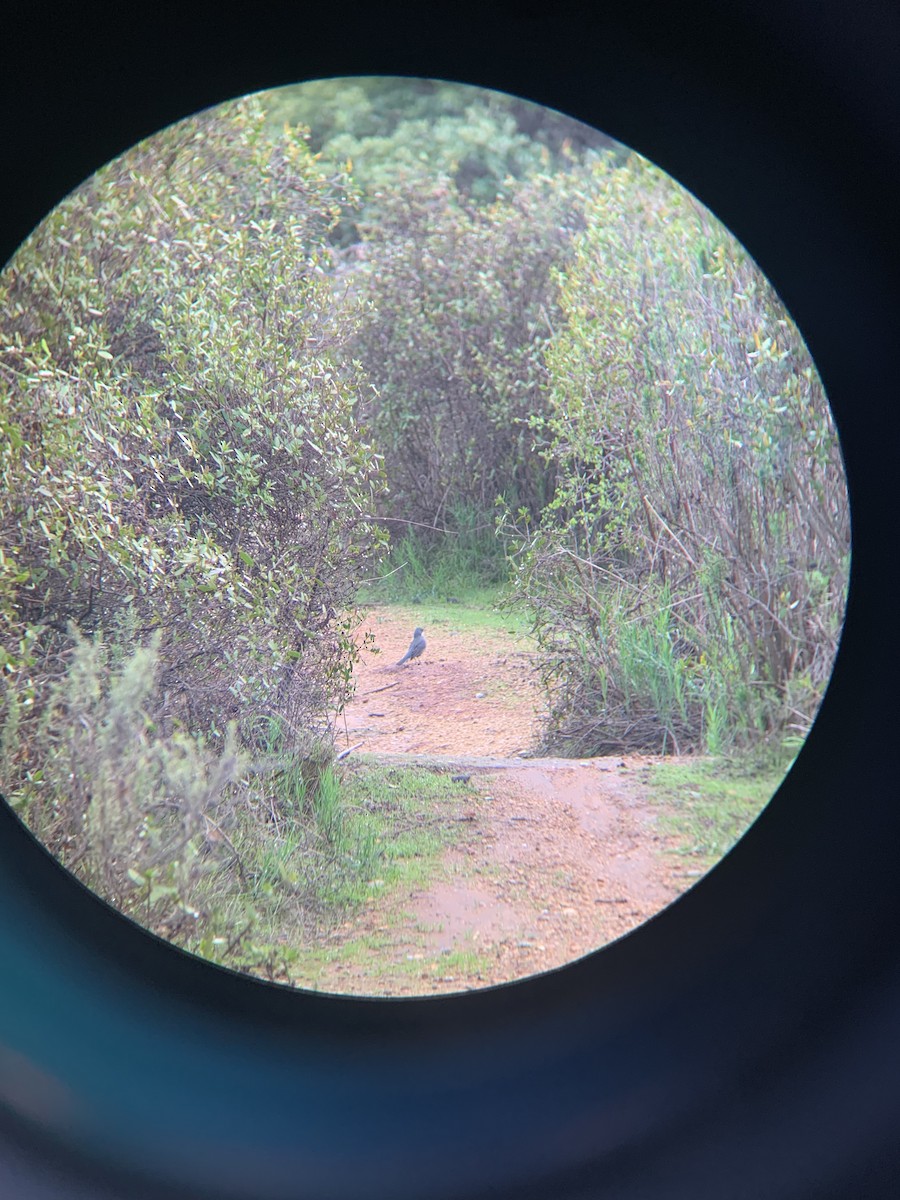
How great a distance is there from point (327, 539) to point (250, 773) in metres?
0.85

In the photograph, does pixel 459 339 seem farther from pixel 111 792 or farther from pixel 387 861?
pixel 111 792

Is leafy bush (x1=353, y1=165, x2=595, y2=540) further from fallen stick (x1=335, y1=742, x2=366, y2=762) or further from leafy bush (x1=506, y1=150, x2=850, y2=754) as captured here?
fallen stick (x1=335, y1=742, x2=366, y2=762)

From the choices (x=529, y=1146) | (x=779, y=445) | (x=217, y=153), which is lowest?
(x=529, y=1146)

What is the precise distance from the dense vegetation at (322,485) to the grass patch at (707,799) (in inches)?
2.6

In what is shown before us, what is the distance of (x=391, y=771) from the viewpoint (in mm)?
3049

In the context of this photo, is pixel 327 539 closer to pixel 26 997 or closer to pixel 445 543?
pixel 445 543

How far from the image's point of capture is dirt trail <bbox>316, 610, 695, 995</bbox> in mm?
2125

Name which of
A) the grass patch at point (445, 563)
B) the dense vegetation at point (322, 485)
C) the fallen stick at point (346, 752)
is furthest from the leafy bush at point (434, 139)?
the fallen stick at point (346, 752)

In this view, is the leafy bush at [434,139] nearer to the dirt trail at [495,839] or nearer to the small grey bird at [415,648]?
the small grey bird at [415,648]

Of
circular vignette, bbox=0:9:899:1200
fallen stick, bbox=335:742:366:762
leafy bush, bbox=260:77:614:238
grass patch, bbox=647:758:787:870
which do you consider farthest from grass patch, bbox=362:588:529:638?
circular vignette, bbox=0:9:899:1200

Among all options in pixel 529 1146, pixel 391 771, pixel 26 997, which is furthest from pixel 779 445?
pixel 391 771

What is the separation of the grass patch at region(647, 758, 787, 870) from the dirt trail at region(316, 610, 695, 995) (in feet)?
0.17

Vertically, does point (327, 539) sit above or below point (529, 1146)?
above

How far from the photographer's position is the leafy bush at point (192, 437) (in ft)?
6.85
